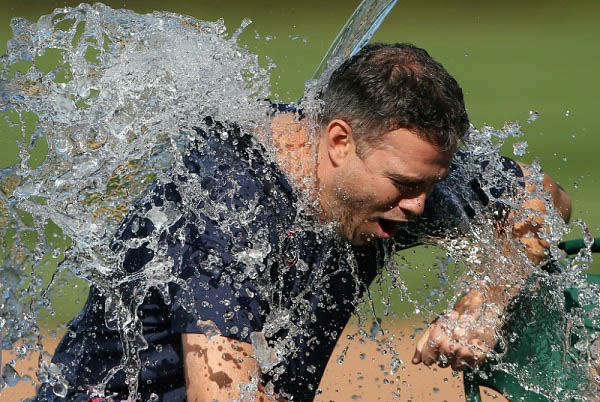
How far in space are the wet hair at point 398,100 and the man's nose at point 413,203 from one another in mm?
132

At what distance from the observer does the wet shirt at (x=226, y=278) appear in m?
1.82

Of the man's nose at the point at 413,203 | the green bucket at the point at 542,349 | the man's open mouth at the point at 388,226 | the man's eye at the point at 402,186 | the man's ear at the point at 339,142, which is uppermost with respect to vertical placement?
the man's ear at the point at 339,142

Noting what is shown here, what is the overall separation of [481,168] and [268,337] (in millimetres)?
827

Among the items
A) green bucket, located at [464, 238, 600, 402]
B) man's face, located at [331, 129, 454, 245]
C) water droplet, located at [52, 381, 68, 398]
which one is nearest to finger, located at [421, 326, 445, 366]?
green bucket, located at [464, 238, 600, 402]

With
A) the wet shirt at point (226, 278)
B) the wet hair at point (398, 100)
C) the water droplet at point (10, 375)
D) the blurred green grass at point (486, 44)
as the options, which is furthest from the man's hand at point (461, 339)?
the blurred green grass at point (486, 44)

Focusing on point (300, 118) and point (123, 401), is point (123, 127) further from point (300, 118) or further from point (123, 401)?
point (123, 401)

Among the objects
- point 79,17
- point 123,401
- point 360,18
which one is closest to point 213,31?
point 79,17

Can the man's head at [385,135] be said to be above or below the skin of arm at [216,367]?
above

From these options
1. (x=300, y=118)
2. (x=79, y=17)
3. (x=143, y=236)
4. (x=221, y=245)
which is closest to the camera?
(x=221, y=245)

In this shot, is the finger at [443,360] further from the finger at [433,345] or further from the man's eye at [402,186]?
the man's eye at [402,186]

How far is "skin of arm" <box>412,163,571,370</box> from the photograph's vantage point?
2.28 m

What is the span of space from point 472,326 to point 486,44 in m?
3.26

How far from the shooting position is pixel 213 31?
245 centimetres

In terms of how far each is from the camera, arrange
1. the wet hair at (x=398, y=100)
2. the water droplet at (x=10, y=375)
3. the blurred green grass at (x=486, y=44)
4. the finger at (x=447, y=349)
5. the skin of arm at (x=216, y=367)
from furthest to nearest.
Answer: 1. the blurred green grass at (x=486, y=44)
2. the finger at (x=447, y=349)
3. the water droplet at (x=10, y=375)
4. the wet hair at (x=398, y=100)
5. the skin of arm at (x=216, y=367)
